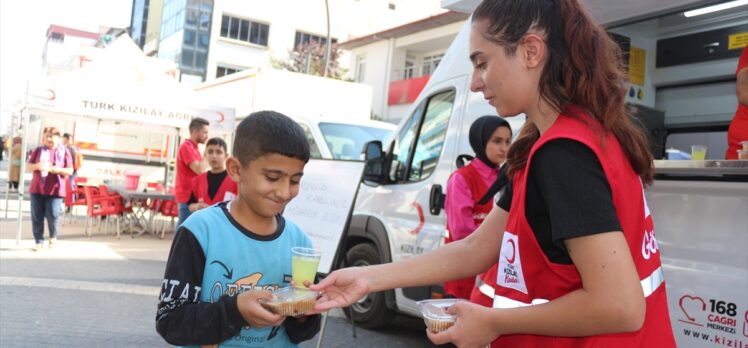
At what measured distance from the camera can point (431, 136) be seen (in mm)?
5445

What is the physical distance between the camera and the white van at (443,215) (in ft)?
9.91

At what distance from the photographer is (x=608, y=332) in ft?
4.41

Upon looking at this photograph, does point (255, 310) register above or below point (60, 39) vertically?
below

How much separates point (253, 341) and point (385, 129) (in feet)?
26.6


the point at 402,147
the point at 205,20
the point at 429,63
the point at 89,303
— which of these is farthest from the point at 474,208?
the point at 205,20

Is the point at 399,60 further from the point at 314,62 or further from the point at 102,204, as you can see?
the point at 102,204

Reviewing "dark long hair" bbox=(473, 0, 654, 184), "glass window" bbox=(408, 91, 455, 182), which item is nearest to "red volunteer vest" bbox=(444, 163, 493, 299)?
"glass window" bbox=(408, 91, 455, 182)

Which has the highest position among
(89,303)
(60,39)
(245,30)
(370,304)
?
(60,39)

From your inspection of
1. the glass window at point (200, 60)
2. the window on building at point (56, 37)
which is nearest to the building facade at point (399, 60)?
the glass window at point (200, 60)

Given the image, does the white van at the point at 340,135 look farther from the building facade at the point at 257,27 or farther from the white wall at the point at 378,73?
the building facade at the point at 257,27

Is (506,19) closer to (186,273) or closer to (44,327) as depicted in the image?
(186,273)

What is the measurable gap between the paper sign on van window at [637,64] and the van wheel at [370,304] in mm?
2714

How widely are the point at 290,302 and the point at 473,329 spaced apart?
527 mm

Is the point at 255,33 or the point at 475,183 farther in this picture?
the point at 255,33
